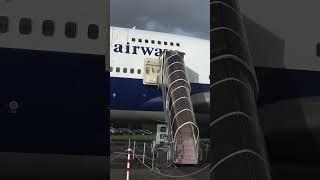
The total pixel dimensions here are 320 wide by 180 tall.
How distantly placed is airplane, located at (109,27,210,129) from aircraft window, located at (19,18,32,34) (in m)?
18.1

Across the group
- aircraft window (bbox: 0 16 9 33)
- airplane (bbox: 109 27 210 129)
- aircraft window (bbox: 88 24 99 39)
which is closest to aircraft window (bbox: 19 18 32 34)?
aircraft window (bbox: 0 16 9 33)

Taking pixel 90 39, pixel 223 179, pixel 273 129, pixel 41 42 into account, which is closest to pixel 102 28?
pixel 90 39

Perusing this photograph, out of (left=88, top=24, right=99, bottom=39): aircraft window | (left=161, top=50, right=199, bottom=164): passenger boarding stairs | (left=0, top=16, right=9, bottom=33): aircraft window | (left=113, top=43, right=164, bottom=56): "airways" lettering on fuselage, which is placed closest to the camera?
(left=0, top=16, right=9, bottom=33): aircraft window

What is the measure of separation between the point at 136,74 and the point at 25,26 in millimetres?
18934

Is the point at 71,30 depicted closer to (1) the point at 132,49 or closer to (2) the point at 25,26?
(2) the point at 25,26

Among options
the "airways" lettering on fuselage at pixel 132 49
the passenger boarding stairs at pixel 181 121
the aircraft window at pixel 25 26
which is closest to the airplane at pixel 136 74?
the "airways" lettering on fuselage at pixel 132 49

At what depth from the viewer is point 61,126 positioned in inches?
279

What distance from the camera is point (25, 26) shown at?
284 inches

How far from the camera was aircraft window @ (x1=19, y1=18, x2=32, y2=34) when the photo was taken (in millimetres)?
7195

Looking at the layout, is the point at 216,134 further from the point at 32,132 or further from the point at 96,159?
the point at 32,132

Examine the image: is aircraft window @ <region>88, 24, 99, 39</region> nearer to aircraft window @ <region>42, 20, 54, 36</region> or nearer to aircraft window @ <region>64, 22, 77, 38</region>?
aircraft window @ <region>64, 22, 77, 38</region>

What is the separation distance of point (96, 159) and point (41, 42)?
224cm

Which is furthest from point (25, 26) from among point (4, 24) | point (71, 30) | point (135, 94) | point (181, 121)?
point (135, 94)

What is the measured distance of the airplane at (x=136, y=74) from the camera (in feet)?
85.6
